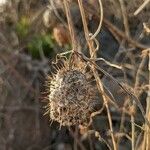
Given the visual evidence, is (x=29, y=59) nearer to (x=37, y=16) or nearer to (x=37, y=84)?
(x=37, y=84)

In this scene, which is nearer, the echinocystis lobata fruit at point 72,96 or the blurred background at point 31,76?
the echinocystis lobata fruit at point 72,96

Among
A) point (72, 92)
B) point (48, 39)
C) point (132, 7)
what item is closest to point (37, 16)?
point (48, 39)

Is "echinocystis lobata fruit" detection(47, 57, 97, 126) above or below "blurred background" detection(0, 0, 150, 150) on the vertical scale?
below

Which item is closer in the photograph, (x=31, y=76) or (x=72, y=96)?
(x=72, y=96)

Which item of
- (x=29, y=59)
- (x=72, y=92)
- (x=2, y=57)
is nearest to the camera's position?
(x=72, y=92)

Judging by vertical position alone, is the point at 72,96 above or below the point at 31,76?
below

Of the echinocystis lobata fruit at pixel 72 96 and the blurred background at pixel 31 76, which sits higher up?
the blurred background at pixel 31 76

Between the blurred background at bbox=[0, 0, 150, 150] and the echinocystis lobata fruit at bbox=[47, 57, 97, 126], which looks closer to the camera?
the echinocystis lobata fruit at bbox=[47, 57, 97, 126]

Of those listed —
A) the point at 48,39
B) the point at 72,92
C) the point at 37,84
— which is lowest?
the point at 72,92
